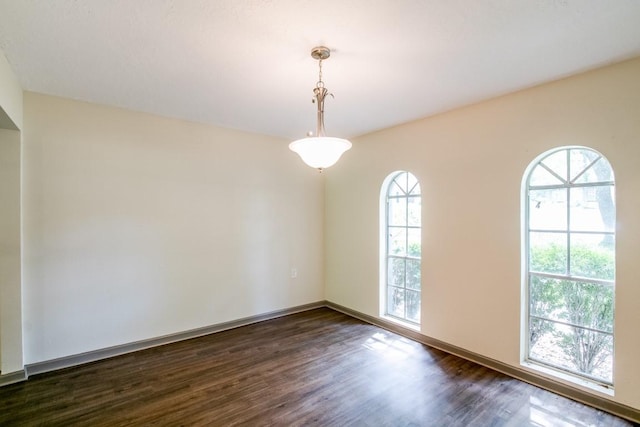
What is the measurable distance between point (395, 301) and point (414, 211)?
1.25 metres


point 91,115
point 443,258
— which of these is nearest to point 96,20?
point 91,115

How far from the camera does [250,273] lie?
423 cm

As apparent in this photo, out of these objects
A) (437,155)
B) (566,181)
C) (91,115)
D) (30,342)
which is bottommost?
(30,342)

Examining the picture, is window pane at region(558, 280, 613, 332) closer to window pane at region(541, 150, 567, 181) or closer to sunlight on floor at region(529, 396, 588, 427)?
sunlight on floor at region(529, 396, 588, 427)

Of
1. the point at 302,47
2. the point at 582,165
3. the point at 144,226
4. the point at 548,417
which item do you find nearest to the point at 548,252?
the point at 582,165

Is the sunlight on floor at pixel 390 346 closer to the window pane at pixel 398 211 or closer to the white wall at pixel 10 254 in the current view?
the window pane at pixel 398 211

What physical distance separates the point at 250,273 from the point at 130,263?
A: 1451 mm

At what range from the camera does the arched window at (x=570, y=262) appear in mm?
2441

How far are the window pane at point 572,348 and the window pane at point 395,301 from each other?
149cm

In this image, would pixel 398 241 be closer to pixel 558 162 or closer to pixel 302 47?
pixel 558 162

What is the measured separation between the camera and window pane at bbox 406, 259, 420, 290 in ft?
12.5

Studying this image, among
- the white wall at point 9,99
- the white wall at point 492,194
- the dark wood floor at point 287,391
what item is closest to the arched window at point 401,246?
the white wall at point 492,194

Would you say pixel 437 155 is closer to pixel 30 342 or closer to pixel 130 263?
pixel 130 263

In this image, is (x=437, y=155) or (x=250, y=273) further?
(x=250, y=273)
